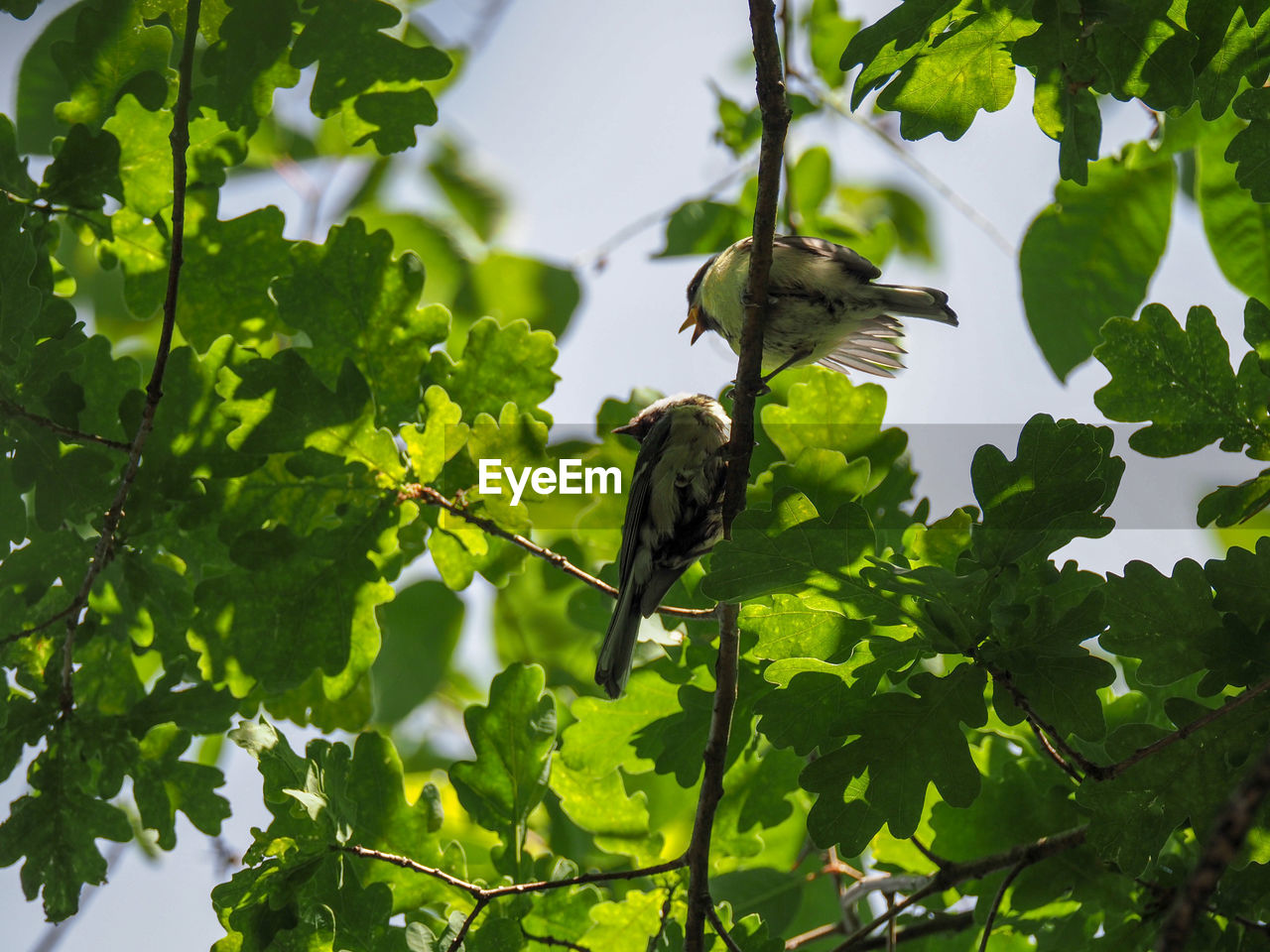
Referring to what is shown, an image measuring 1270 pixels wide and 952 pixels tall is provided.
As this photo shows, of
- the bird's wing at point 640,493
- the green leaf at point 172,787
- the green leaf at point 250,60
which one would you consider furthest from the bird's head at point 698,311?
the green leaf at point 172,787

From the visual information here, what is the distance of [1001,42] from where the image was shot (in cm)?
222

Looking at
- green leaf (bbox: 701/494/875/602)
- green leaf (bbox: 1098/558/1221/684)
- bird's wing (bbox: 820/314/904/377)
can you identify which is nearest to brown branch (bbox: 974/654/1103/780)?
green leaf (bbox: 1098/558/1221/684)

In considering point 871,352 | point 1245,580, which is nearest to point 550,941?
point 1245,580

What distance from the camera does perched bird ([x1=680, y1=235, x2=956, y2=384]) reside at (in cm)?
356

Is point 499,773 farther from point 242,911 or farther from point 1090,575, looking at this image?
point 1090,575

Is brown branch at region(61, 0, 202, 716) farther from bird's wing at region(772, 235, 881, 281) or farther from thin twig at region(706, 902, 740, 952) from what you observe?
bird's wing at region(772, 235, 881, 281)

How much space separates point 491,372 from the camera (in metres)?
2.89

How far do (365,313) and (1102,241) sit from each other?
7.71 feet

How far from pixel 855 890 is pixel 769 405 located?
4.66ft

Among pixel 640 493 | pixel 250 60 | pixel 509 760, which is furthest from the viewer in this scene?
pixel 640 493

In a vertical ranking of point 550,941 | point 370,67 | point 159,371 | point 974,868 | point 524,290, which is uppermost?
point 370,67

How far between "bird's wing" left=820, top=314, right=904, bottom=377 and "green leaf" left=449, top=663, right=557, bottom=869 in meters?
2.05

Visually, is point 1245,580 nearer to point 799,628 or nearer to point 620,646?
point 799,628

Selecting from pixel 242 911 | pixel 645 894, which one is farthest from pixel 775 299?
pixel 242 911
